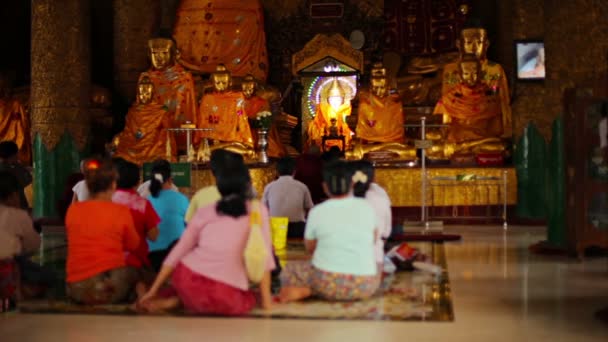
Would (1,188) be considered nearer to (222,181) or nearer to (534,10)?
(222,181)

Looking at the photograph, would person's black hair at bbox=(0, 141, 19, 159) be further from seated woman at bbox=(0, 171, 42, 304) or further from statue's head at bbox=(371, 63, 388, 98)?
statue's head at bbox=(371, 63, 388, 98)

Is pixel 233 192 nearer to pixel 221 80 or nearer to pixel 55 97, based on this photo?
pixel 55 97

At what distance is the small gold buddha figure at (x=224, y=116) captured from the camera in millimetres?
13594

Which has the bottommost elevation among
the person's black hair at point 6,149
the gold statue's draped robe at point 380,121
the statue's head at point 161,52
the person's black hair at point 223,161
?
the person's black hair at point 223,161

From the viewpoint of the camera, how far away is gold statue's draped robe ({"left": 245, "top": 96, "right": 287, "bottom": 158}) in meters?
14.1

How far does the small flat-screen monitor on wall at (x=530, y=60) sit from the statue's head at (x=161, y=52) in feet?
15.8

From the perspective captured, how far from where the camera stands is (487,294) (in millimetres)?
6211

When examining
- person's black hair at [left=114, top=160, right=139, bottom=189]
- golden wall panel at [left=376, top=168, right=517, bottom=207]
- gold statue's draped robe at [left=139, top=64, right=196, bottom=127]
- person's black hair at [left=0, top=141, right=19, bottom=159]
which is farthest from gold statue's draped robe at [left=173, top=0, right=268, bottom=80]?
person's black hair at [left=114, top=160, right=139, bottom=189]

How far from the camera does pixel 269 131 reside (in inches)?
556

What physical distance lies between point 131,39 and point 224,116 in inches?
92.0

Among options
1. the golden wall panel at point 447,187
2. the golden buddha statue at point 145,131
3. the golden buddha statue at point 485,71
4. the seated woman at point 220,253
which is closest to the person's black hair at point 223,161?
the seated woman at point 220,253

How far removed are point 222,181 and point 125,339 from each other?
1020 mm

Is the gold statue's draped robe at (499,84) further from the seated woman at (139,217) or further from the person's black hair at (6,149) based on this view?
the seated woman at (139,217)

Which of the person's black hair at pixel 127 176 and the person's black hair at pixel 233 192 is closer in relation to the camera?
the person's black hair at pixel 233 192
